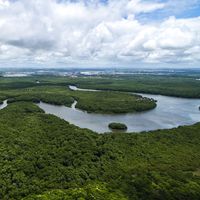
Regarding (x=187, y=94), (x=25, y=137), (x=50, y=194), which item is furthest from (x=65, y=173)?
(x=187, y=94)

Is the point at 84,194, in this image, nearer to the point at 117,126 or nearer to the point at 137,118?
the point at 117,126

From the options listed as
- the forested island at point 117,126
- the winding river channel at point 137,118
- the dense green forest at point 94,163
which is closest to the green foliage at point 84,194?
the dense green forest at point 94,163

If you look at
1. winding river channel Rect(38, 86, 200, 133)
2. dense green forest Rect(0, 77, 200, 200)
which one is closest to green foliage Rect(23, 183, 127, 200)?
dense green forest Rect(0, 77, 200, 200)

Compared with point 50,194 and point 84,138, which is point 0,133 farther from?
point 50,194

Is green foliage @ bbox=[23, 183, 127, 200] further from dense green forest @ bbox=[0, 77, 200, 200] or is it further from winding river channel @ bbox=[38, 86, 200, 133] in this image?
winding river channel @ bbox=[38, 86, 200, 133]

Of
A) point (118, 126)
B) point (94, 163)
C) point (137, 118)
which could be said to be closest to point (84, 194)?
point (94, 163)

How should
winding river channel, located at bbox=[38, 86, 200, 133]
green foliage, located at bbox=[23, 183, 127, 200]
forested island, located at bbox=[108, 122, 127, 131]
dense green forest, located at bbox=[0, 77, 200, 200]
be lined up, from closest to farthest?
green foliage, located at bbox=[23, 183, 127, 200], dense green forest, located at bbox=[0, 77, 200, 200], forested island, located at bbox=[108, 122, 127, 131], winding river channel, located at bbox=[38, 86, 200, 133]

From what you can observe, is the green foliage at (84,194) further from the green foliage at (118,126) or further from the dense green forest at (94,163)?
Result: the green foliage at (118,126)
